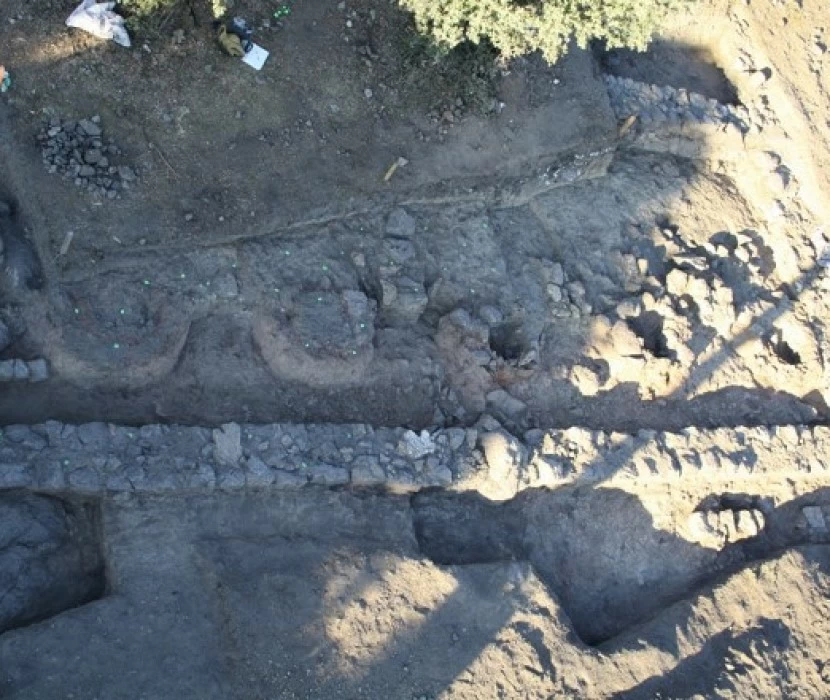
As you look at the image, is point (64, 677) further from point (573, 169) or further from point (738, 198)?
point (738, 198)

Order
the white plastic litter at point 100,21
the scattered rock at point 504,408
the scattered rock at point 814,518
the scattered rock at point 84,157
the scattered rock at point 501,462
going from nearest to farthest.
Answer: the scattered rock at point 84,157 < the white plastic litter at point 100,21 < the scattered rock at point 501,462 < the scattered rock at point 504,408 < the scattered rock at point 814,518

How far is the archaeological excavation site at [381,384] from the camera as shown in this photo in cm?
806

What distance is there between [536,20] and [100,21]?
14.9ft

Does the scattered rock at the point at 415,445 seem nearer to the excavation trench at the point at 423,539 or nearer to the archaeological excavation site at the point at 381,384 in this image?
the archaeological excavation site at the point at 381,384

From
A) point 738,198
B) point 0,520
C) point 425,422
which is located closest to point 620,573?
point 425,422

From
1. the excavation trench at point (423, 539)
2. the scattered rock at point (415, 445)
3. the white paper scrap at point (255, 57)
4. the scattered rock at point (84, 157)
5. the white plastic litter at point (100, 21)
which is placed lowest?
the excavation trench at point (423, 539)

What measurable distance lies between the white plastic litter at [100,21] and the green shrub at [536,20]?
9.99ft

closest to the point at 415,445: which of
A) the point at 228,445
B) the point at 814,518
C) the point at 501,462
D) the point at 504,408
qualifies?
the point at 501,462

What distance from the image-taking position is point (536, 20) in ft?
29.7

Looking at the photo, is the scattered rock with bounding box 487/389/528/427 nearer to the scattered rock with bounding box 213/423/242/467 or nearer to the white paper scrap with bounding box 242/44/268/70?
the scattered rock with bounding box 213/423/242/467

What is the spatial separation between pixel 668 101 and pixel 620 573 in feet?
20.5

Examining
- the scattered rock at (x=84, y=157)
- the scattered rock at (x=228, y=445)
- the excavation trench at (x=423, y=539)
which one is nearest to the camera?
the excavation trench at (x=423, y=539)

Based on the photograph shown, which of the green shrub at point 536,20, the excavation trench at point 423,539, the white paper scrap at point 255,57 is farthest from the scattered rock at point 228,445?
the green shrub at point 536,20

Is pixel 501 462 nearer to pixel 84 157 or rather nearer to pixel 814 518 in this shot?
pixel 814 518
